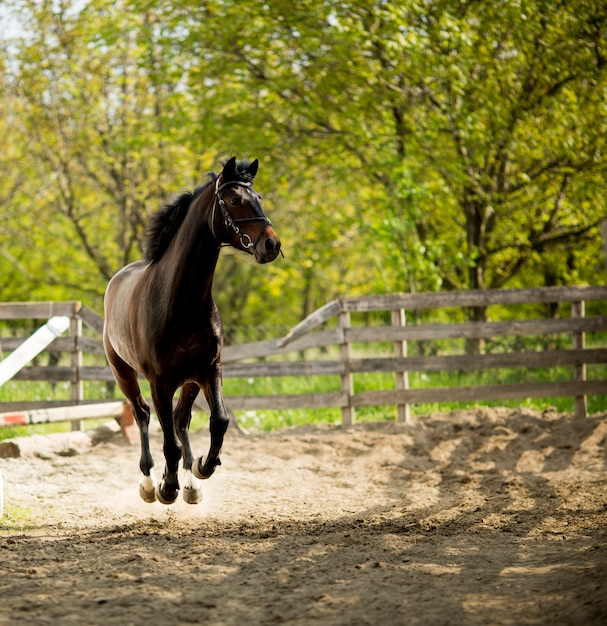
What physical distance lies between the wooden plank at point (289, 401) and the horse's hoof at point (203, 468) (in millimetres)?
3747

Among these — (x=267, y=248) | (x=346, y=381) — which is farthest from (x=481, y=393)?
(x=267, y=248)

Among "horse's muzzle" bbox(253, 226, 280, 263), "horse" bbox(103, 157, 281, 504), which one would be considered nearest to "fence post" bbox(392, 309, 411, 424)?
"horse" bbox(103, 157, 281, 504)

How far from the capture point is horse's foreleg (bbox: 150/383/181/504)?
507 centimetres

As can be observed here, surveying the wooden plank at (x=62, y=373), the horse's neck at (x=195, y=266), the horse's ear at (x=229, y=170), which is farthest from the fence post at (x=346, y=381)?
the horse's ear at (x=229, y=170)

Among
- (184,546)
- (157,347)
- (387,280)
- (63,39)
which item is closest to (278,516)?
(184,546)

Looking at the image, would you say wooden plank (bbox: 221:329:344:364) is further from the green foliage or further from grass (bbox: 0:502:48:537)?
grass (bbox: 0:502:48:537)

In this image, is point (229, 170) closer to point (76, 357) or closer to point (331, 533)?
point (331, 533)

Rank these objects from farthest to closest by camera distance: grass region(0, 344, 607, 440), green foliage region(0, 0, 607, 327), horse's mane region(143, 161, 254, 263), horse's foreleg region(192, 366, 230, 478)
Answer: green foliage region(0, 0, 607, 327) < grass region(0, 344, 607, 440) < horse's mane region(143, 161, 254, 263) < horse's foreleg region(192, 366, 230, 478)

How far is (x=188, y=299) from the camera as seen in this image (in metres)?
4.97

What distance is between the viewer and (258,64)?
1210 centimetres

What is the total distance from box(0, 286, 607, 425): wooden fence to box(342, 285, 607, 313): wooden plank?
0.01m

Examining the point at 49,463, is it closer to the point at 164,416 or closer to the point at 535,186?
the point at 164,416

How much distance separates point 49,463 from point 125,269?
2.19m

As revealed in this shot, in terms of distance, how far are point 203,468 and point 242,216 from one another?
178 cm
